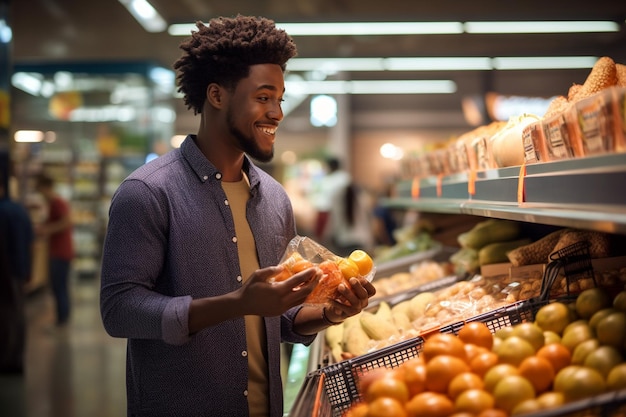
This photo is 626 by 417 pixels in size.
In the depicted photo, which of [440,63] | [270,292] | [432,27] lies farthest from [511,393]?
[440,63]

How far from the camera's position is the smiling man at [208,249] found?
6.81 feet

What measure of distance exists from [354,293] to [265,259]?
357 millimetres

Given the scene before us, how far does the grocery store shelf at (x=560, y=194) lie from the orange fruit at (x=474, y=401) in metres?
0.44

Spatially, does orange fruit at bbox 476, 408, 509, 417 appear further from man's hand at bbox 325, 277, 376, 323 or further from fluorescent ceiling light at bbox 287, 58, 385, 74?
fluorescent ceiling light at bbox 287, 58, 385, 74

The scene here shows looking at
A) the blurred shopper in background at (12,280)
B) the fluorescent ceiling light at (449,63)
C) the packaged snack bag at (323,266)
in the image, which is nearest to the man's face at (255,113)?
the packaged snack bag at (323,266)

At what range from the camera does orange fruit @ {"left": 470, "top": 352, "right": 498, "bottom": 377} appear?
1713 millimetres

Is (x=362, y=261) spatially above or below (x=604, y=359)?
above

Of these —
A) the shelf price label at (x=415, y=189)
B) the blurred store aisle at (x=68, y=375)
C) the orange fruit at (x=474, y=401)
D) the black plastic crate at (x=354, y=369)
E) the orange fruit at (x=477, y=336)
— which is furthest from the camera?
the blurred store aisle at (x=68, y=375)

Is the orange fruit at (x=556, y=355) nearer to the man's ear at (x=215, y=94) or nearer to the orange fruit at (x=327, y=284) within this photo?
the orange fruit at (x=327, y=284)

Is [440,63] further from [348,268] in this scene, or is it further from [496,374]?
[496,374]

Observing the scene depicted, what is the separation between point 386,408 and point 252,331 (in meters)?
0.83

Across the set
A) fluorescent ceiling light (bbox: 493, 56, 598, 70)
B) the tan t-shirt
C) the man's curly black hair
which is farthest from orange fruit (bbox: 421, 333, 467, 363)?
fluorescent ceiling light (bbox: 493, 56, 598, 70)

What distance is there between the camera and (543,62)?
32.8 ft

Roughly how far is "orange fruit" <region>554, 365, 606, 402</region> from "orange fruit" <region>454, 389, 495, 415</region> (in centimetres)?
17
